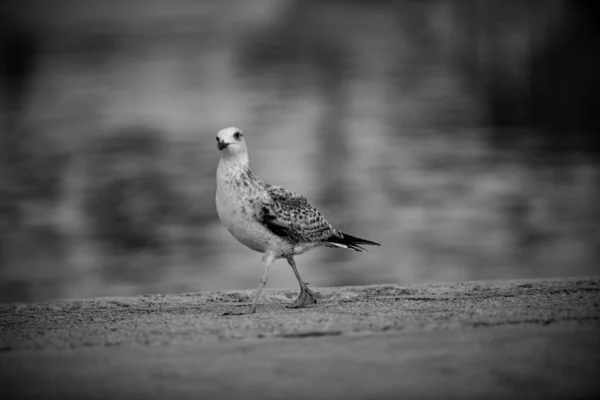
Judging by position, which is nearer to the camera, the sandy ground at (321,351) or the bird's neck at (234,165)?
the sandy ground at (321,351)

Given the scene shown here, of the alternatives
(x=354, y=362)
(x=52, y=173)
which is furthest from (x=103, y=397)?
(x=52, y=173)

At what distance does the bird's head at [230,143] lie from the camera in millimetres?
6387

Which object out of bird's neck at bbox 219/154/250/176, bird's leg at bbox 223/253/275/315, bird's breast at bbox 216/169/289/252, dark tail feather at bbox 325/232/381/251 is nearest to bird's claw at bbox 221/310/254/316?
bird's leg at bbox 223/253/275/315

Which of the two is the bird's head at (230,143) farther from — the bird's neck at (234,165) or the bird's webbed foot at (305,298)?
the bird's webbed foot at (305,298)

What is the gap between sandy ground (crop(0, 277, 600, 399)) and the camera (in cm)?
362


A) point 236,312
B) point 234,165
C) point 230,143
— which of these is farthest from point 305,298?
point 230,143

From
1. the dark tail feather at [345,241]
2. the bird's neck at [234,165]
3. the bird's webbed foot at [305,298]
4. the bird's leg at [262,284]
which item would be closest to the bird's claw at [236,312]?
the bird's leg at [262,284]

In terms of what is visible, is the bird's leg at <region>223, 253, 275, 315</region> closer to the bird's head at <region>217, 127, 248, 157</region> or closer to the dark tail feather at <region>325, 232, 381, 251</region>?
the dark tail feather at <region>325, 232, 381, 251</region>

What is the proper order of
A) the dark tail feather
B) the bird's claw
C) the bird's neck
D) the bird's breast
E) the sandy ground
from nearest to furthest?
the sandy ground
the bird's claw
the bird's breast
the bird's neck
the dark tail feather

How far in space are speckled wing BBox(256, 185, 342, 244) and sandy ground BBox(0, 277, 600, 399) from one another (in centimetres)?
77

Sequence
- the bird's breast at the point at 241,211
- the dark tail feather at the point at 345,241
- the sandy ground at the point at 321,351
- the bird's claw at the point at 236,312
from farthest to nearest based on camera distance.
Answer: the dark tail feather at the point at 345,241 < the bird's breast at the point at 241,211 < the bird's claw at the point at 236,312 < the sandy ground at the point at 321,351

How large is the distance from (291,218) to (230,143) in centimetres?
74

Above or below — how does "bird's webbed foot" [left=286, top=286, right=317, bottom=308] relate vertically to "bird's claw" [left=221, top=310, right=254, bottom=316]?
above

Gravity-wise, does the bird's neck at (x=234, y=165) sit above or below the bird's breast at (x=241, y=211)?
above
